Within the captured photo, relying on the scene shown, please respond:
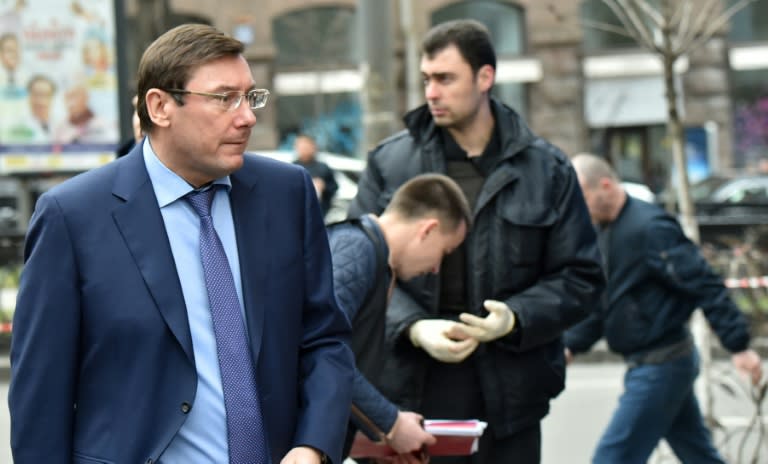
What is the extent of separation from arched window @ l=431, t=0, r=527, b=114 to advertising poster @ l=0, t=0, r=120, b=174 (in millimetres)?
18505

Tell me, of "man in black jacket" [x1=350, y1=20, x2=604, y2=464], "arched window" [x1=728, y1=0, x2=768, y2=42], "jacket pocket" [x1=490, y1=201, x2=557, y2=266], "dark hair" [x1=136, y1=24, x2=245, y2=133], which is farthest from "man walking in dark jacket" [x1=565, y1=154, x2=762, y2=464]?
"arched window" [x1=728, y1=0, x2=768, y2=42]

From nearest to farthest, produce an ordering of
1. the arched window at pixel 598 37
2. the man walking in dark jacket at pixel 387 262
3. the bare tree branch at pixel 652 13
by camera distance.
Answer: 1. the man walking in dark jacket at pixel 387 262
2. the bare tree branch at pixel 652 13
3. the arched window at pixel 598 37

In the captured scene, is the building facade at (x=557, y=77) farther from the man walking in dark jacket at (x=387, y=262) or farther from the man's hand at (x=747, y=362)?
the man walking in dark jacket at (x=387, y=262)

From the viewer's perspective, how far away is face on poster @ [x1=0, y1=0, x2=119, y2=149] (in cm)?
1328

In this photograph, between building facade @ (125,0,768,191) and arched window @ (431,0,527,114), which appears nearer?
building facade @ (125,0,768,191)

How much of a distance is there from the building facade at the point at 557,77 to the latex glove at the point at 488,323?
25.5 metres

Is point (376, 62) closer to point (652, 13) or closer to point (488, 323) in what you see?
point (652, 13)

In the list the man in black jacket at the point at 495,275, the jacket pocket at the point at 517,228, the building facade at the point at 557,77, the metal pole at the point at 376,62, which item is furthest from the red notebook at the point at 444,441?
the building facade at the point at 557,77

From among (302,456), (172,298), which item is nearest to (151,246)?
(172,298)

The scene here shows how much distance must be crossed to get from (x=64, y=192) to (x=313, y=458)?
759 millimetres

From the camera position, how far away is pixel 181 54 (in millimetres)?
2973

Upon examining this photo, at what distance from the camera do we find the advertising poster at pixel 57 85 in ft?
43.6

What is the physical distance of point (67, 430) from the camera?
2895mm

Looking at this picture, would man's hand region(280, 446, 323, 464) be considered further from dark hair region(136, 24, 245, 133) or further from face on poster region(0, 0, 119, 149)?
face on poster region(0, 0, 119, 149)
